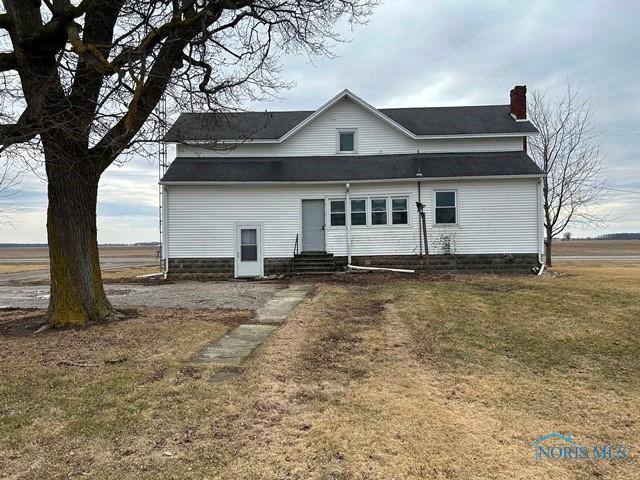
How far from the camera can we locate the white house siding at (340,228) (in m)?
18.0

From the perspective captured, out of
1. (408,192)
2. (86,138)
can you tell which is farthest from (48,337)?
(408,192)

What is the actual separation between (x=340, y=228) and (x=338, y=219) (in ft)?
1.24

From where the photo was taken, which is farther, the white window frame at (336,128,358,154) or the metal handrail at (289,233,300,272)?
the white window frame at (336,128,358,154)

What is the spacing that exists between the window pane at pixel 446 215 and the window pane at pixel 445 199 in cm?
15

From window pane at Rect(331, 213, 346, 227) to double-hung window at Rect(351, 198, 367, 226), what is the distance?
0.36 metres

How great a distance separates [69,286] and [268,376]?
4.92m

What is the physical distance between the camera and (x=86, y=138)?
8.11m

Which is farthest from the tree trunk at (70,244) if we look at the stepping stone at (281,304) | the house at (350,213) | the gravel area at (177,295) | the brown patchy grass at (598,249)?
the brown patchy grass at (598,249)

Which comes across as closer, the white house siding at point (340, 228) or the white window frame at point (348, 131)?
the white house siding at point (340, 228)

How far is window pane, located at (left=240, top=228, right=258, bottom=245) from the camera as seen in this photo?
18.5 metres

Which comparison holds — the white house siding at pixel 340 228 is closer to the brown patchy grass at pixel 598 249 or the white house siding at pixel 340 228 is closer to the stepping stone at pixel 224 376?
the stepping stone at pixel 224 376

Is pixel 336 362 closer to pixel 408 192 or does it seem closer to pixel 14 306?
pixel 14 306

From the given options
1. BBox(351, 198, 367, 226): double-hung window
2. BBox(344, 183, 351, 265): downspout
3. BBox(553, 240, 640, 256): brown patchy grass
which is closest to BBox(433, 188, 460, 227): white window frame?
BBox(351, 198, 367, 226): double-hung window

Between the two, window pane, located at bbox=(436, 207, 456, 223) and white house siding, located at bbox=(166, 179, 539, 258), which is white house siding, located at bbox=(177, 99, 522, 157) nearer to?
white house siding, located at bbox=(166, 179, 539, 258)
